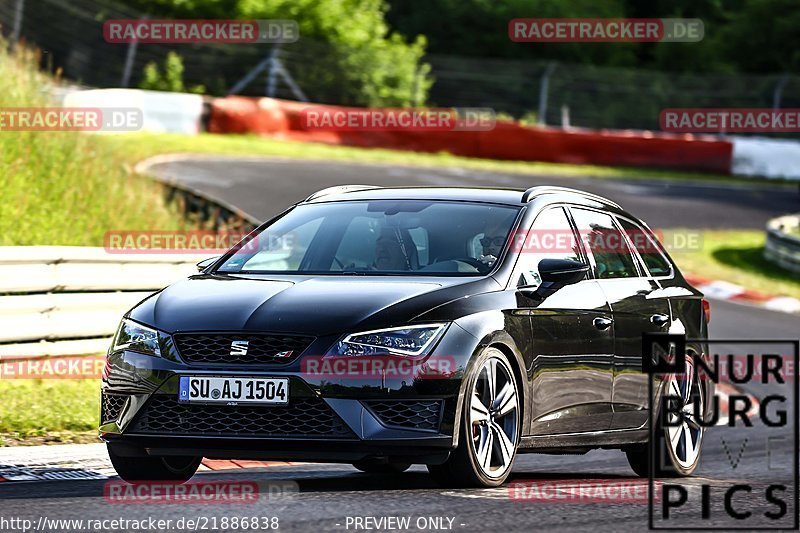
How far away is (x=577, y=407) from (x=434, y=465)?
1264 millimetres

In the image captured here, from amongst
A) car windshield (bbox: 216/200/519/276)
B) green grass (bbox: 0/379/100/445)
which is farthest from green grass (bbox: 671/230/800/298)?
car windshield (bbox: 216/200/519/276)

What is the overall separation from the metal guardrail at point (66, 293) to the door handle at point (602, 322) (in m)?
4.60

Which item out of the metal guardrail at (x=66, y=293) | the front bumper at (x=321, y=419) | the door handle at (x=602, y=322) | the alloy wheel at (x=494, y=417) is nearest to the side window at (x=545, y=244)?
the door handle at (x=602, y=322)

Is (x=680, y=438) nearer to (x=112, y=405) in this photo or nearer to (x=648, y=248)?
(x=648, y=248)

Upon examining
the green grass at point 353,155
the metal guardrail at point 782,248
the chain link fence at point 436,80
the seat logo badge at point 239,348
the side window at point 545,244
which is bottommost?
the metal guardrail at point 782,248

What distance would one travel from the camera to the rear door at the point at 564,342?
7.53m

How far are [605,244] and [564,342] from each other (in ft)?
3.81

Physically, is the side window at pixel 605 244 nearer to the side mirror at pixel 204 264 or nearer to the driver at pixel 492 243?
the driver at pixel 492 243

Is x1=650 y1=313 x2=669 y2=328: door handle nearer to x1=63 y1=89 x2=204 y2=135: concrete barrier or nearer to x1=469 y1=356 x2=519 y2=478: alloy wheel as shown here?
x1=469 y1=356 x2=519 y2=478: alloy wheel

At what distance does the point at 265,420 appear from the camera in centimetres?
664

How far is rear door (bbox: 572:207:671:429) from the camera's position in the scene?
8336 mm

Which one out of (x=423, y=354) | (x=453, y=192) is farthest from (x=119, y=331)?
(x=453, y=192)

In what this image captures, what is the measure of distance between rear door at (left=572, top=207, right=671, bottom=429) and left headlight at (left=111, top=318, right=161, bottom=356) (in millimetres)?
2679

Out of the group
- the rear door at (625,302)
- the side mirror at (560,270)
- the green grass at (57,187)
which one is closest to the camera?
the side mirror at (560,270)
